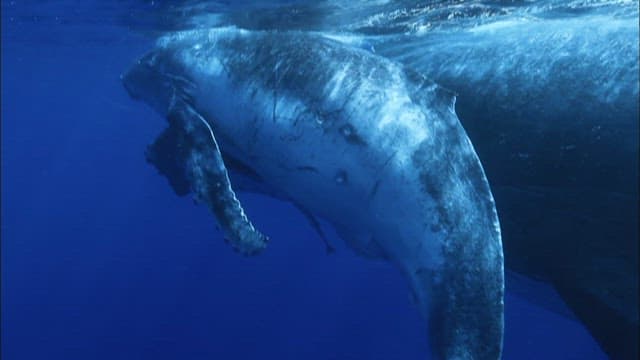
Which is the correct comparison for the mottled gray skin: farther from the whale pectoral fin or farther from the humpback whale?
the whale pectoral fin

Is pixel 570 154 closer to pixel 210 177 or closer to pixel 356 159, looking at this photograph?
pixel 356 159

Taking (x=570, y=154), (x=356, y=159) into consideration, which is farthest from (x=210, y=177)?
(x=570, y=154)

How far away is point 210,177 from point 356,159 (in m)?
1.55

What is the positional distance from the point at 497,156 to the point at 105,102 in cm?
5701

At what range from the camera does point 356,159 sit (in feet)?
21.3

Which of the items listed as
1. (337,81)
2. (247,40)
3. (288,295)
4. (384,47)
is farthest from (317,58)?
(288,295)

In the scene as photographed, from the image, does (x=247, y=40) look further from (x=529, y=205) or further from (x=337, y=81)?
(x=529, y=205)

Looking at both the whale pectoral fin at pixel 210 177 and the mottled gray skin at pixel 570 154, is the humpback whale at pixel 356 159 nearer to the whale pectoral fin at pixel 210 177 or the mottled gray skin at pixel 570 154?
the whale pectoral fin at pixel 210 177

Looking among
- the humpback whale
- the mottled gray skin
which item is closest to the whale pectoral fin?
the humpback whale

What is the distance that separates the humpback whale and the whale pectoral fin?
1 cm

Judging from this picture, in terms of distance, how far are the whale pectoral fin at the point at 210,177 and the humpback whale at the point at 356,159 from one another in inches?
0.5

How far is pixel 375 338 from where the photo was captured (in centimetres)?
3419

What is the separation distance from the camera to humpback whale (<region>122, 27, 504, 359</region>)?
5.91 meters

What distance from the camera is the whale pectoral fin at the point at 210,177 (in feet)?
21.6
